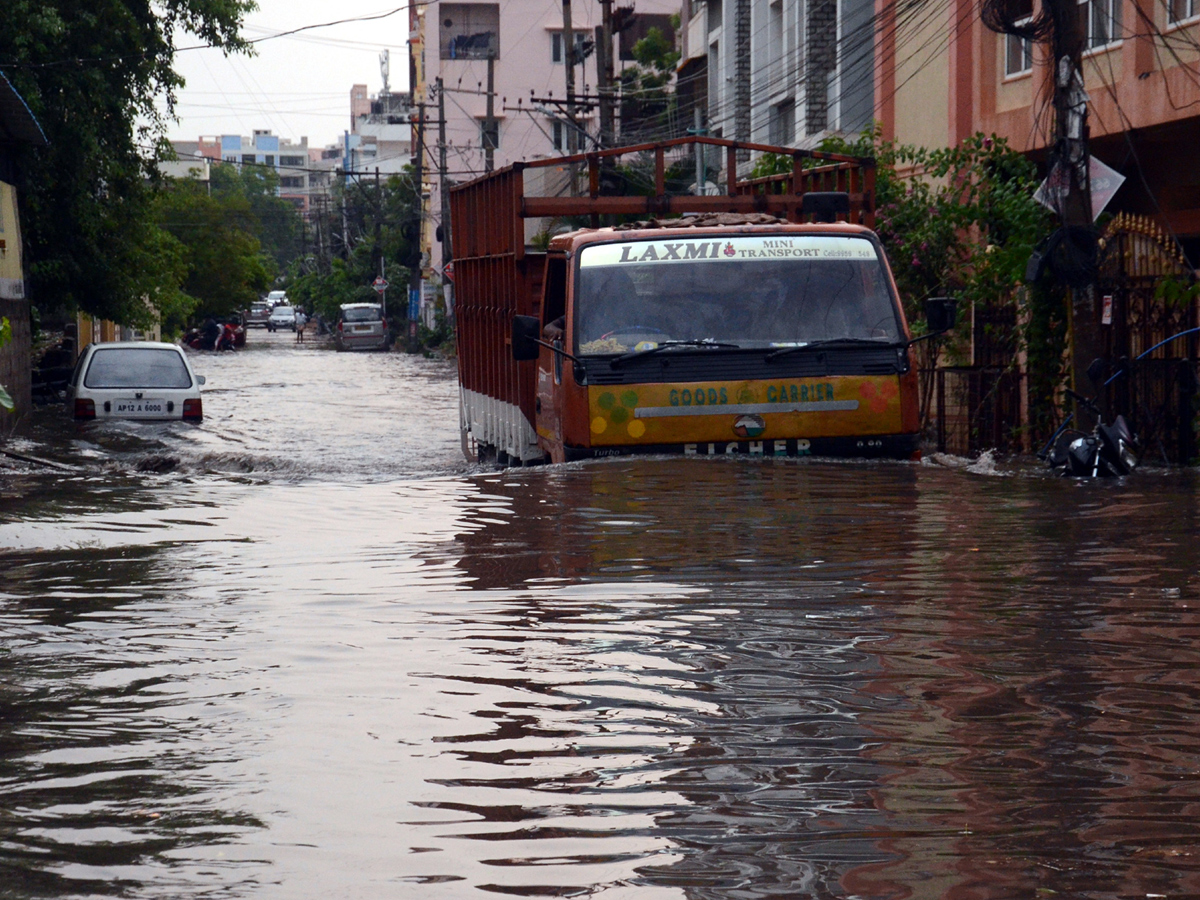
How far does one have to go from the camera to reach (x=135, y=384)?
19.3 meters

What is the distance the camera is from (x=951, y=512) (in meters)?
8.41

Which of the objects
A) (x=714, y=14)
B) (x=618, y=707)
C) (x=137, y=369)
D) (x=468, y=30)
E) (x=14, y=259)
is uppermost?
(x=468, y=30)

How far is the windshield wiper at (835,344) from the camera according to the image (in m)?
9.41

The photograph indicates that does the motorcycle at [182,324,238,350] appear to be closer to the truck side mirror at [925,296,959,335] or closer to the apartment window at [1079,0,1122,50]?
the apartment window at [1079,0,1122,50]

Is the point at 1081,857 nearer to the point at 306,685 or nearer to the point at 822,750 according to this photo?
the point at 822,750

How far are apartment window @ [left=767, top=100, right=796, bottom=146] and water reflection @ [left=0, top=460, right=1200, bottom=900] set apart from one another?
25.5m

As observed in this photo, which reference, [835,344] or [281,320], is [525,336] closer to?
[835,344]

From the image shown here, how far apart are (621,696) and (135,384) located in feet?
51.7

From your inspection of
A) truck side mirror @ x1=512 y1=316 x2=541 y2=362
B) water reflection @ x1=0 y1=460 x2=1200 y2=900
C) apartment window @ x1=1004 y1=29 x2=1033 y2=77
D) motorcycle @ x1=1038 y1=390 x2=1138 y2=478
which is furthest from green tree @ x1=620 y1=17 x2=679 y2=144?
water reflection @ x1=0 y1=460 x2=1200 y2=900

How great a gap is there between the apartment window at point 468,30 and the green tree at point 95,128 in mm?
46312

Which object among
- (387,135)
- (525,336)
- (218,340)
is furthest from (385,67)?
Answer: (525,336)

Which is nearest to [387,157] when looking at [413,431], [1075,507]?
[413,431]

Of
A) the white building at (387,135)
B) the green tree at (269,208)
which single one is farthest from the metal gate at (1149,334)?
the green tree at (269,208)

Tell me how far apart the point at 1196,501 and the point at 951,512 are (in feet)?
5.05
